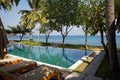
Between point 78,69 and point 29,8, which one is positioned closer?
point 78,69

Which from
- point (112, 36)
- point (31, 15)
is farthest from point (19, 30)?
point (112, 36)

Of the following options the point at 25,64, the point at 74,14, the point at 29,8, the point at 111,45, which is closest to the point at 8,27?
the point at 29,8

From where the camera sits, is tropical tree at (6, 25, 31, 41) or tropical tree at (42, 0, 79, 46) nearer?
tropical tree at (42, 0, 79, 46)

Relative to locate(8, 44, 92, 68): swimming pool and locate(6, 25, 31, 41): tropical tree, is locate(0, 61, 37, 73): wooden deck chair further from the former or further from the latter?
locate(6, 25, 31, 41): tropical tree

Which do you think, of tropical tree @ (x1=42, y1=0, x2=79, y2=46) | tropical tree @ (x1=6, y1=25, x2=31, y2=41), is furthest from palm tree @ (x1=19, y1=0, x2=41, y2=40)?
tropical tree @ (x1=6, y1=25, x2=31, y2=41)

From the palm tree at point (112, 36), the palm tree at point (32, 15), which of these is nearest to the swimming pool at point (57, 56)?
the palm tree at point (112, 36)

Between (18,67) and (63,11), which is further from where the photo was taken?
(63,11)

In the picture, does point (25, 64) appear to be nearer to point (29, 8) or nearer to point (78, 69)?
point (78, 69)

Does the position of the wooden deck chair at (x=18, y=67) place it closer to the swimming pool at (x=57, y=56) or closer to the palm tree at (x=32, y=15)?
the swimming pool at (x=57, y=56)

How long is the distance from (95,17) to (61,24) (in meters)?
14.0

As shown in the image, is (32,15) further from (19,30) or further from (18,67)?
(18,67)

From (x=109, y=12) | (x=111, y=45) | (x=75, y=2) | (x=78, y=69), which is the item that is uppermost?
(x=75, y=2)

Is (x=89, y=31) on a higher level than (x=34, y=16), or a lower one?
lower

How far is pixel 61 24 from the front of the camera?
94.2 feet
